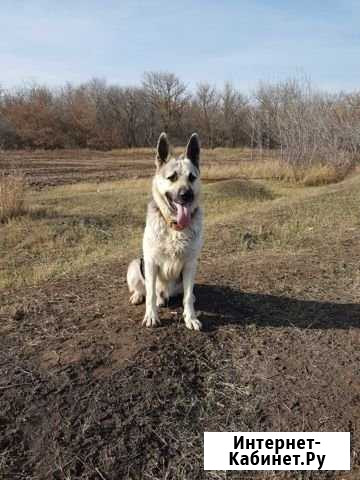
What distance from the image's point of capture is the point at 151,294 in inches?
142

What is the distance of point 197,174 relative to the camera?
3.61 meters

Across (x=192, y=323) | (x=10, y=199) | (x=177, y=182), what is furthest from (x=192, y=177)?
(x=10, y=199)

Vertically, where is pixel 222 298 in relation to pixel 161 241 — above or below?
below

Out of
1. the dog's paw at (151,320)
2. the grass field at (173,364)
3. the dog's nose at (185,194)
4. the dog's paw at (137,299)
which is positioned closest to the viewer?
the grass field at (173,364)

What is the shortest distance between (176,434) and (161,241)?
1481 millimetres

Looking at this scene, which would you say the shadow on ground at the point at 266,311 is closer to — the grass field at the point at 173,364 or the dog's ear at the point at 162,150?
the grass field at the point at 173,364

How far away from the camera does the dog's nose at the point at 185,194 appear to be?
135 inches

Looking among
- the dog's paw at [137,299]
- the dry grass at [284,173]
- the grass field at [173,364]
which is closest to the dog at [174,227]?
the grass field at [173,364]

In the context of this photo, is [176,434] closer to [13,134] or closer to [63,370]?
[63,370]

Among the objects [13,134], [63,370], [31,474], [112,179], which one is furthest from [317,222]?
[13,134]

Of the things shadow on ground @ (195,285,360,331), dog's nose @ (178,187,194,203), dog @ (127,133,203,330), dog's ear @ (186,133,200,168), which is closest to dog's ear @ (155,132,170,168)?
dog @ (127,133,203,330)

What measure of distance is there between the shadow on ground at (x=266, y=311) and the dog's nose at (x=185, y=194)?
43.5 inches

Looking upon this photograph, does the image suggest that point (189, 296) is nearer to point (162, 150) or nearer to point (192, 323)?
point (192, 323)

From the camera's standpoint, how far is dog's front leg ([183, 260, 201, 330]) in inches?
142
